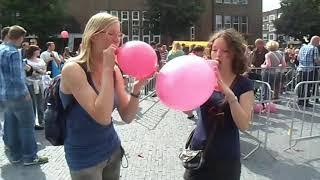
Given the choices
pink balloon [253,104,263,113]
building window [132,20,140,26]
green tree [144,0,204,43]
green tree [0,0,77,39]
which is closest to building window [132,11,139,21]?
building window [132,20,140,26]

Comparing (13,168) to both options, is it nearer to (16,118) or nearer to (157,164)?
(16,118)

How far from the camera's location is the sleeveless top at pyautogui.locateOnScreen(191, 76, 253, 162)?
2873 mm

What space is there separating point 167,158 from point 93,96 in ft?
13.0

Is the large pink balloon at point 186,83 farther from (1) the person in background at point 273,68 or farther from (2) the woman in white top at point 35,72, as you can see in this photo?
(1) the person in background at point 273,68

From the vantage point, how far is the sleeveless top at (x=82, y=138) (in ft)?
8.47

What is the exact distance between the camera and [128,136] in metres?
7.84

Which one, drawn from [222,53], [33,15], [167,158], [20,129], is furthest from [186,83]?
[33,15]

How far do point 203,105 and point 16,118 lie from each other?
12.8 ft

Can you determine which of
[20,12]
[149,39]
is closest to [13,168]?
[20,12]

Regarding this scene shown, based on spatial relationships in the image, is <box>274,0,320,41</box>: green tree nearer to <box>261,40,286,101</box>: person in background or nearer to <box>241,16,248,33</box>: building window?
<box>241,16,248,33</box>: building window

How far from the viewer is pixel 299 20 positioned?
175ft

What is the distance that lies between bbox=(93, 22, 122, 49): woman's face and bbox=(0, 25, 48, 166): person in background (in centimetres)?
354

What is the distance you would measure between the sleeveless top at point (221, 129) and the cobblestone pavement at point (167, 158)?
8.46 ft

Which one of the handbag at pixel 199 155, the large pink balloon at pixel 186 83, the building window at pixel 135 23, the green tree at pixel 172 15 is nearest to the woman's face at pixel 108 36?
the large pink balloon at pixel 186 83
